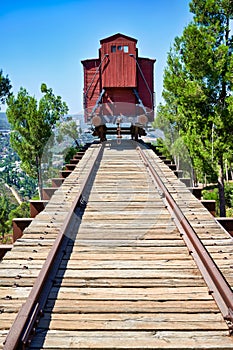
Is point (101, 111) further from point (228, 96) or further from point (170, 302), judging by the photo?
point (170, 302)

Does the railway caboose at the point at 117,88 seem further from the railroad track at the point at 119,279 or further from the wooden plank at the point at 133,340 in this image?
the wooden plank at the point at 133,340

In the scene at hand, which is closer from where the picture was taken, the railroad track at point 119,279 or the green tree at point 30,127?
the railroad track at point 119,279

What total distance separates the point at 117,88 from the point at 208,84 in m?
3.49

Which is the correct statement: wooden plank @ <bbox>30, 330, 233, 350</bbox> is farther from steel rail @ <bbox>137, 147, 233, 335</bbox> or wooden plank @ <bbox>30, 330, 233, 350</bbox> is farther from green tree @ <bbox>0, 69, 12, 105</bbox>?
green tree @ <bbox>0, 69, 12, 105</bbox>

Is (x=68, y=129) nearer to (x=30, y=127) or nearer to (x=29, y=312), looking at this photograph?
(x=30, y=127)

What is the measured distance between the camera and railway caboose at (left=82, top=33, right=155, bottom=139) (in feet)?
48.8

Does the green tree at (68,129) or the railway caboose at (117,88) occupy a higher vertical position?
the railway caboose at (117,88)

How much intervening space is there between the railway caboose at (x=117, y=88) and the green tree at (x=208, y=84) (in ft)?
4.60

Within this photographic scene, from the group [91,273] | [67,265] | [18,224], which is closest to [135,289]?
[91,273]

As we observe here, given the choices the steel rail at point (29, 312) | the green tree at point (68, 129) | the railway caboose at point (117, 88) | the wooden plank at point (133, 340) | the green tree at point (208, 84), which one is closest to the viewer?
the steel rail at point (29, 312)

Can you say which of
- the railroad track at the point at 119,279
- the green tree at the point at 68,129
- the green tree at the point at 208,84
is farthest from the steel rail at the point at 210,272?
the green tree at the point at 68,129

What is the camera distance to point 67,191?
258 inches

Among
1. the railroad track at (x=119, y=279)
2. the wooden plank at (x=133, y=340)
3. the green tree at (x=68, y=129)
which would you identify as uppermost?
the green tree at (x=68, y=129)

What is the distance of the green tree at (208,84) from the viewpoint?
45.1ft
